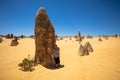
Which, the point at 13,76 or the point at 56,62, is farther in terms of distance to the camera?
the point at 56,62

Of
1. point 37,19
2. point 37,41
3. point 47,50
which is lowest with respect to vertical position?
point 47,50

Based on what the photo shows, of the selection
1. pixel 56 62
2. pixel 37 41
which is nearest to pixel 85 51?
pixel 56 62

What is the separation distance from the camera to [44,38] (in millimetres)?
9633

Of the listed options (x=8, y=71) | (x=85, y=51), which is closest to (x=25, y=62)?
(x=8, y=71)

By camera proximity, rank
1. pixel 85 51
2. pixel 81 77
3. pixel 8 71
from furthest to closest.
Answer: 1. pixel 85 51
2. pixel 8 71
3. pixel 81 77

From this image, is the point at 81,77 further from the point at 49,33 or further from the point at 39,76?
the point at 49,33

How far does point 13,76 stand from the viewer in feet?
24.7

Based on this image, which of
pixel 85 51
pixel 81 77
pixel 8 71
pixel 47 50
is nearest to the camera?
pixel 81 77

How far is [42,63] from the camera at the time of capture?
952cm

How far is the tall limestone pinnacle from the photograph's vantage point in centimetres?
936

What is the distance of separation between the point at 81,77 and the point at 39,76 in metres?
2.55

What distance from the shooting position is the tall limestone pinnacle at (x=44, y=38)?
9.36m

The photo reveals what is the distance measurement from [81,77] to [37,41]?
14.5ft

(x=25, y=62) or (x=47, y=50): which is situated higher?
(x=47, y=50)
